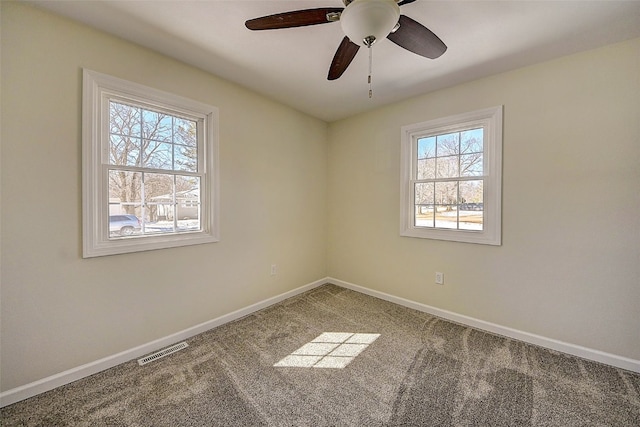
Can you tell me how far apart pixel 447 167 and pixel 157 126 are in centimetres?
284

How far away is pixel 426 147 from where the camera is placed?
292 centimetres

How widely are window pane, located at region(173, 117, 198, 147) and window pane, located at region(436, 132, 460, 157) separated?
254cm

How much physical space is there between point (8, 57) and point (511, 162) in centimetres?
370

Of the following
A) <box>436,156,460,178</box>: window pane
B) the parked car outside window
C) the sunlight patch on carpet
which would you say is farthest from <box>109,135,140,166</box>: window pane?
<box>436,156,460,178</box>: window pane

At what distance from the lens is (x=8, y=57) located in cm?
151

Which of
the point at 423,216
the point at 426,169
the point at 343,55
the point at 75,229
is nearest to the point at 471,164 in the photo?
the point at 426,169

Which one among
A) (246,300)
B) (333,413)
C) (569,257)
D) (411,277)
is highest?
(569,257)

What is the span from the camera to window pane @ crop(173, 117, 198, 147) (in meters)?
2.31

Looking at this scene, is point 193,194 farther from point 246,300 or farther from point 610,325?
point 610,325

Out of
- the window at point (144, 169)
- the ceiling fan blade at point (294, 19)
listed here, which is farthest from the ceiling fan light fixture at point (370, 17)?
the window at point (144, 169)

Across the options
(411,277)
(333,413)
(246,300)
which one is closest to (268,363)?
(333,413)

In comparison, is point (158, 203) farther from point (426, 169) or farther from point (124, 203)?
point (426, 169)

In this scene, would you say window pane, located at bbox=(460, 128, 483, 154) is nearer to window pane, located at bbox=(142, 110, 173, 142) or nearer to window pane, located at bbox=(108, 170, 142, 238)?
window pane, located at bbox=(142, 110, 173, 142)

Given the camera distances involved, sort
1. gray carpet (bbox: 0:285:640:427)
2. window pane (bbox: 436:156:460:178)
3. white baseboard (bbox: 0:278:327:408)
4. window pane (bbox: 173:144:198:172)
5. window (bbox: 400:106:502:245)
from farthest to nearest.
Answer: window pane (bbox: 436:156:460:178)
window (bbox: 400:106:502:245)
window pane (bbox: 173:144:198:172)
white baseboard (bbox: 0:278:327:408)
gray carpet (bbox: 0:285:640:427)
